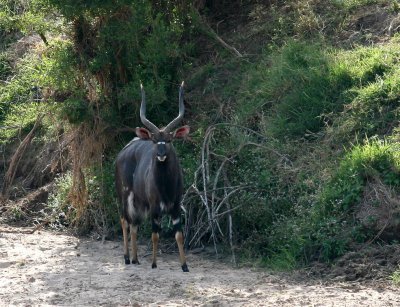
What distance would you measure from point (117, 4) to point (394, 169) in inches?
183

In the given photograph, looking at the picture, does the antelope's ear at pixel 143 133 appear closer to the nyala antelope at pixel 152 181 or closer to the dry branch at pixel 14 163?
the nyala antelope at pixel 152 181

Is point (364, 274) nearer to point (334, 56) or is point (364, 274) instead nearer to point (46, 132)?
point (334, 56)

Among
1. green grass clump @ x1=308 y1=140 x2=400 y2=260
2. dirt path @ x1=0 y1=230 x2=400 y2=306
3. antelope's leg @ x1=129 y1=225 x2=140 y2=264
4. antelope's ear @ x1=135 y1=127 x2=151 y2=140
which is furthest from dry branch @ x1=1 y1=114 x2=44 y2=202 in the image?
green grass clump @ x1=308 y1=140 x2=400 y2=260

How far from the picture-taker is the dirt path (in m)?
9.23

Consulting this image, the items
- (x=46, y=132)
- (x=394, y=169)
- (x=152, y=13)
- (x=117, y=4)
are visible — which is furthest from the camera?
(x=46, y=132)

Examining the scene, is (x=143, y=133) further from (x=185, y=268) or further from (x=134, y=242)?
(x=185, y=268)

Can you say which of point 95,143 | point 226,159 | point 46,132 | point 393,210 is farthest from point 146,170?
point 46,132

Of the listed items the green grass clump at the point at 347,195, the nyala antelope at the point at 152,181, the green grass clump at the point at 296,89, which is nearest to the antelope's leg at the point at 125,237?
the nyala antelope at the point at 152,181

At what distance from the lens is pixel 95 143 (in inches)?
538

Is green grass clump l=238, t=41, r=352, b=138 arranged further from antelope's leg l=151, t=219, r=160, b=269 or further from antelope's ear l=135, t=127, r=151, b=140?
antelope's leg l=151, t=219, r=160, b=269

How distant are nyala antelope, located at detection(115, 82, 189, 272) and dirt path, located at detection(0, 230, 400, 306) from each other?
42cm

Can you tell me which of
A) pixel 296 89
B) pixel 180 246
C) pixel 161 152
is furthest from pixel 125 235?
pixel 296 89

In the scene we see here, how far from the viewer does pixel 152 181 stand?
11.4m

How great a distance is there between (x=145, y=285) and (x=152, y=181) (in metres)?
1.58
